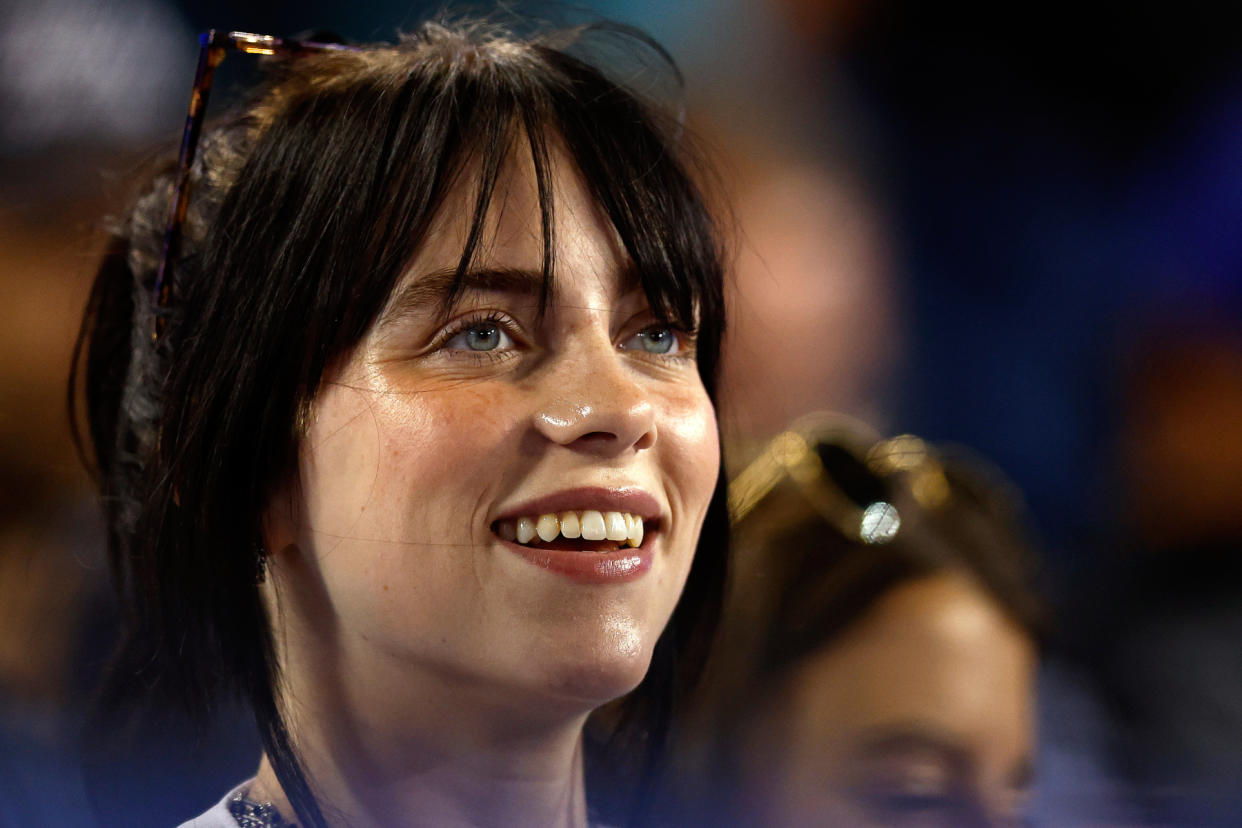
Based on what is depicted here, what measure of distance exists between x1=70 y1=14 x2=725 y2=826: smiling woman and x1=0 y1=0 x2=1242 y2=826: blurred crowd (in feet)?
0.46

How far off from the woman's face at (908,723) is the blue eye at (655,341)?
0.32 meters

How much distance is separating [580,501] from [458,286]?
14 centimetres

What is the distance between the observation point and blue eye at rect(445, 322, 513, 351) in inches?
25.3

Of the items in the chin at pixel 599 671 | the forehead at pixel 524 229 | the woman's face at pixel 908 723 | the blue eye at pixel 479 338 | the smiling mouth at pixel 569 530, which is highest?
the forehead at pixel 524 229

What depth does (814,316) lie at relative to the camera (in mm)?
860

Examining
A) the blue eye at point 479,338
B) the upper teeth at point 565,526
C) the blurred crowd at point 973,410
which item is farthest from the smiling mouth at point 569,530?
the blurred crowd at point 973,410

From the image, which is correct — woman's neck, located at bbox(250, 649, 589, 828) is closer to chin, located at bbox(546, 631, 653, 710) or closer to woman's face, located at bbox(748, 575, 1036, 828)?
chin, located at bbox(546, 631, 653, 710)

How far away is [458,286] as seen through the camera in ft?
2.07

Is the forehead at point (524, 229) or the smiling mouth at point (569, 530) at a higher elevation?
the forehead at point (524, 229)

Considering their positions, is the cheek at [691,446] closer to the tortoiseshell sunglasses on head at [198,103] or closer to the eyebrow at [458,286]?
the eyebrow at [458,286]

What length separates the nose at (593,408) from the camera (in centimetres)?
61

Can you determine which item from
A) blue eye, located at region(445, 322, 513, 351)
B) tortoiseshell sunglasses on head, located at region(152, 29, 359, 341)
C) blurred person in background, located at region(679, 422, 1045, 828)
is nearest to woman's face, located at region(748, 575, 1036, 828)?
blurred person in background, located at region(679, 422, 1045, 828)

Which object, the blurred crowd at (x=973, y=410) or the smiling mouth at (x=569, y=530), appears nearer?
the smiling mouth at (x=569, y=530)

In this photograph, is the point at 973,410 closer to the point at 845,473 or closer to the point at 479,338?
the point at 845,473
